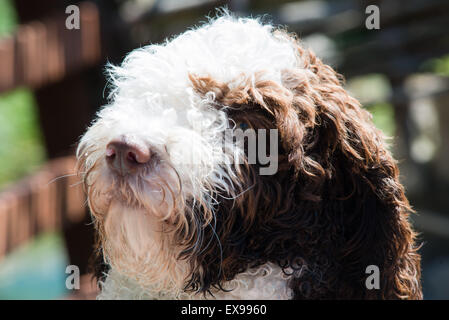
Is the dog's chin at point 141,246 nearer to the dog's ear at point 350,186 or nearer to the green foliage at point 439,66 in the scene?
the dog's ear at point 350,186

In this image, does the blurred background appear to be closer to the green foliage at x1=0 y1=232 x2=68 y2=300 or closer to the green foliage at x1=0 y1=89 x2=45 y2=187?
the green foliage at x1=0 y1=232 x2=68 y2=300

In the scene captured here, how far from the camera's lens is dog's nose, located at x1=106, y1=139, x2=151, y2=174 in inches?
56.2

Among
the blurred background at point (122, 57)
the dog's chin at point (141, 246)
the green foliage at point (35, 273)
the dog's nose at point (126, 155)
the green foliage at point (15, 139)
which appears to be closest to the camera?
the dog's nose at point (126, 155)

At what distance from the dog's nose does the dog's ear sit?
46 centimetres

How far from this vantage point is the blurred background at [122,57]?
328 centimetres

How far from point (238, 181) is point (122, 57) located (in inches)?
106

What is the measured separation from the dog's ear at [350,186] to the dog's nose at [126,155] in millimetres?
461

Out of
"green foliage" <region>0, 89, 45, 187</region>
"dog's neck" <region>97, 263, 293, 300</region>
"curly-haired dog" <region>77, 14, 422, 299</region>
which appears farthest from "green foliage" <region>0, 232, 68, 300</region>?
"curly-haired dog" <region>77, 14, 422, 299</region>

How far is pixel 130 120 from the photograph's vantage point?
1.52 meters

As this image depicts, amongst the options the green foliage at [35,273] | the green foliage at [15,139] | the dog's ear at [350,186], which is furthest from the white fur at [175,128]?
the green foliage at [15,139]

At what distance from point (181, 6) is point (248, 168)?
10.3ft

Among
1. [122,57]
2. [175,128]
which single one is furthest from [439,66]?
[175,128]

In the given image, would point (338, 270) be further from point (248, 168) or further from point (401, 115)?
point (401, 115)

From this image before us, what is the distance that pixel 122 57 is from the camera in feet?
13.4
